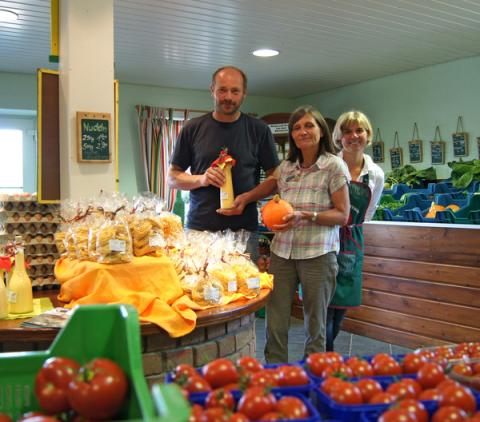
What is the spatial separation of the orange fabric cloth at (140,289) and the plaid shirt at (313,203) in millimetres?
742

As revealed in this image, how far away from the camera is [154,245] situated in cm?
244

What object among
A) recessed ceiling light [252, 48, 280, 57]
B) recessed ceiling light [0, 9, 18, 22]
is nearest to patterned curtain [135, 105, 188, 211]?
recessed ceiling light [252, 48, 280, 57]

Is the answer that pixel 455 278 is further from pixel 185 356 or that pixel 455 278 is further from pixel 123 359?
pixel 123 359

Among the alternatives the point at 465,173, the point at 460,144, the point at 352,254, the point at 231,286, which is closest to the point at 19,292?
the point at 231,286

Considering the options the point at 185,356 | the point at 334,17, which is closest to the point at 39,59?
the point at 334,17

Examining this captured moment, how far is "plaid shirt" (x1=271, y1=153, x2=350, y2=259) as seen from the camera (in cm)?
281

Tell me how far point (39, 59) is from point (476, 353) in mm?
6222

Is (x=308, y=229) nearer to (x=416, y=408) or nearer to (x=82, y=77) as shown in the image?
(x=82, y=77)

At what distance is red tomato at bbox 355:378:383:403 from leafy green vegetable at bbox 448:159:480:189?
5033mm

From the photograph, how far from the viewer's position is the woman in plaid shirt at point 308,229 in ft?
9.23

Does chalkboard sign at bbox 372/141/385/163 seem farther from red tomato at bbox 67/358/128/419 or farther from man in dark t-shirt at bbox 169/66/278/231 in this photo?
red tomato at bbox 67/358/128/419

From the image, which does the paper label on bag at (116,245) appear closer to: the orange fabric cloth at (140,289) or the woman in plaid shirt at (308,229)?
the orange fabric cloth at (140,289)

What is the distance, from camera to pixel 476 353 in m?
1.63

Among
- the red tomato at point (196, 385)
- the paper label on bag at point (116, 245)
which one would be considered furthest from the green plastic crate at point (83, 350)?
the paper label on bag at point (116, 245)
